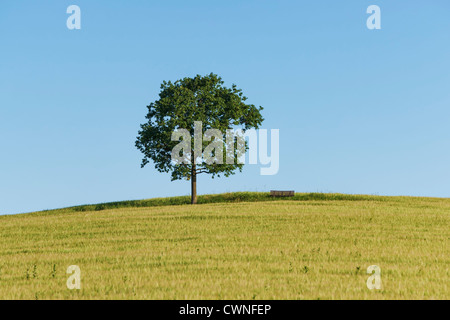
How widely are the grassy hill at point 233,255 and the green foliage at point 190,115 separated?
16.9 m

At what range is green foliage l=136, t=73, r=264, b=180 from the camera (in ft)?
165

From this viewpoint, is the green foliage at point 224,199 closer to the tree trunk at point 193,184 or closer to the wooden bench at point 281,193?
the wooden bench at point 281,193

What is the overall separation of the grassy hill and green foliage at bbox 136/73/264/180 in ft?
55.5

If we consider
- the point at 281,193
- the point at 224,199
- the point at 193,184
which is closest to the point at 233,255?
the point at 193,184

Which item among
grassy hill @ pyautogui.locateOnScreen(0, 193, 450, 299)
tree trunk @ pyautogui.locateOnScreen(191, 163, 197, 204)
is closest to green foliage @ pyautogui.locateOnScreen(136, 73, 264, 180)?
tree trunk @ pyautogui.locateOnScreen(191, 163, 197, 204)

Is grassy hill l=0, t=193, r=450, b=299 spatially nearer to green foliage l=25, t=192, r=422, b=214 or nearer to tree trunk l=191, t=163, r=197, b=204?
tree trunk l=191, t=163, r=197, b=204

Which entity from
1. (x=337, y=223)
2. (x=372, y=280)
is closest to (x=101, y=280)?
(x=372, y=280)

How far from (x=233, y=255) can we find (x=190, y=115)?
3374 cm

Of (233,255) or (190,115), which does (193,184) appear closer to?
(190,115)

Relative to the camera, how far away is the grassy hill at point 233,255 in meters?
12.4

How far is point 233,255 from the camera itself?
17.7 meters

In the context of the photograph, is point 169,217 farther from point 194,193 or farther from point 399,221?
point 194,193
